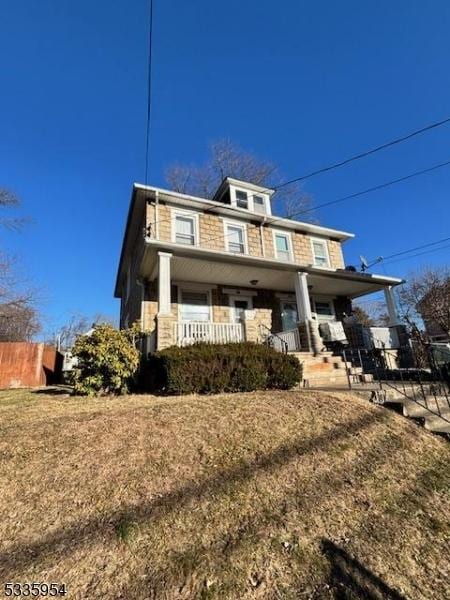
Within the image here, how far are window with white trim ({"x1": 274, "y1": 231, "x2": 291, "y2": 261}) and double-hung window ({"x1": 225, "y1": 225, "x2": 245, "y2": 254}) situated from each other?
172cm

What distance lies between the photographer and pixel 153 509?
2.59 metres

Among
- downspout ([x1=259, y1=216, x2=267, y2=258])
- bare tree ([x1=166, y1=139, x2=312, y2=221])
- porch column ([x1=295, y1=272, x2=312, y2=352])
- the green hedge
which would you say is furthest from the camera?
bare tree ([x1=166, y1=139, x2=312, y2=221])

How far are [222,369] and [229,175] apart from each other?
1904cm

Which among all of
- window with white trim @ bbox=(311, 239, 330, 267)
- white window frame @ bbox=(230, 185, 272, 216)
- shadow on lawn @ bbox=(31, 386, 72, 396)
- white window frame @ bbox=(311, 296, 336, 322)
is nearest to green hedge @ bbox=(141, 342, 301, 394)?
shadow on lawn @ bbox=(31, 386, 72, 396)

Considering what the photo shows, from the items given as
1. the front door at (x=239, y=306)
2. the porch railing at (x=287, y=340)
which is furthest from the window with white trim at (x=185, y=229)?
the porch railing at (x=287, y=340)

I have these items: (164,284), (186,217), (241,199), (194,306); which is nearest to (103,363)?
(164,284)

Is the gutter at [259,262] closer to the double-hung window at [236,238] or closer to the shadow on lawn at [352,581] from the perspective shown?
the double-hung window at [236,238]

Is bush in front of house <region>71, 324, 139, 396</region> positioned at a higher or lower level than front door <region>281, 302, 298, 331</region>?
lower

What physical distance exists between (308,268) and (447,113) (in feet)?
19.8

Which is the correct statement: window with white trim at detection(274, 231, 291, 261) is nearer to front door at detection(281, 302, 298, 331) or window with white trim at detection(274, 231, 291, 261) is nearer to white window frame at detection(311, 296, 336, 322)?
front door at detection(281, 302, 298, 331)

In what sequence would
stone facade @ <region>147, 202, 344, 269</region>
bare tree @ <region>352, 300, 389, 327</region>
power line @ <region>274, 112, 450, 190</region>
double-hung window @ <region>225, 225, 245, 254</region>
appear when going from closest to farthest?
1. power line @ <region>274, 112, 450, 190</region>
2. stone facade @ <region>147, 202, 344, 269</region>
3. double-hung window @ <region>225, 225, 245, 254</region>
4. bare tree @ <region>352, 300, 389, 327</region>

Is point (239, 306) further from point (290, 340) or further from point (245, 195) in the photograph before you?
point (245, 195)

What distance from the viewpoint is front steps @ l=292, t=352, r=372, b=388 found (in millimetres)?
8195

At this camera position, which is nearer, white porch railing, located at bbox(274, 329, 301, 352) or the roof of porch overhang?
the roof of porch overhang
